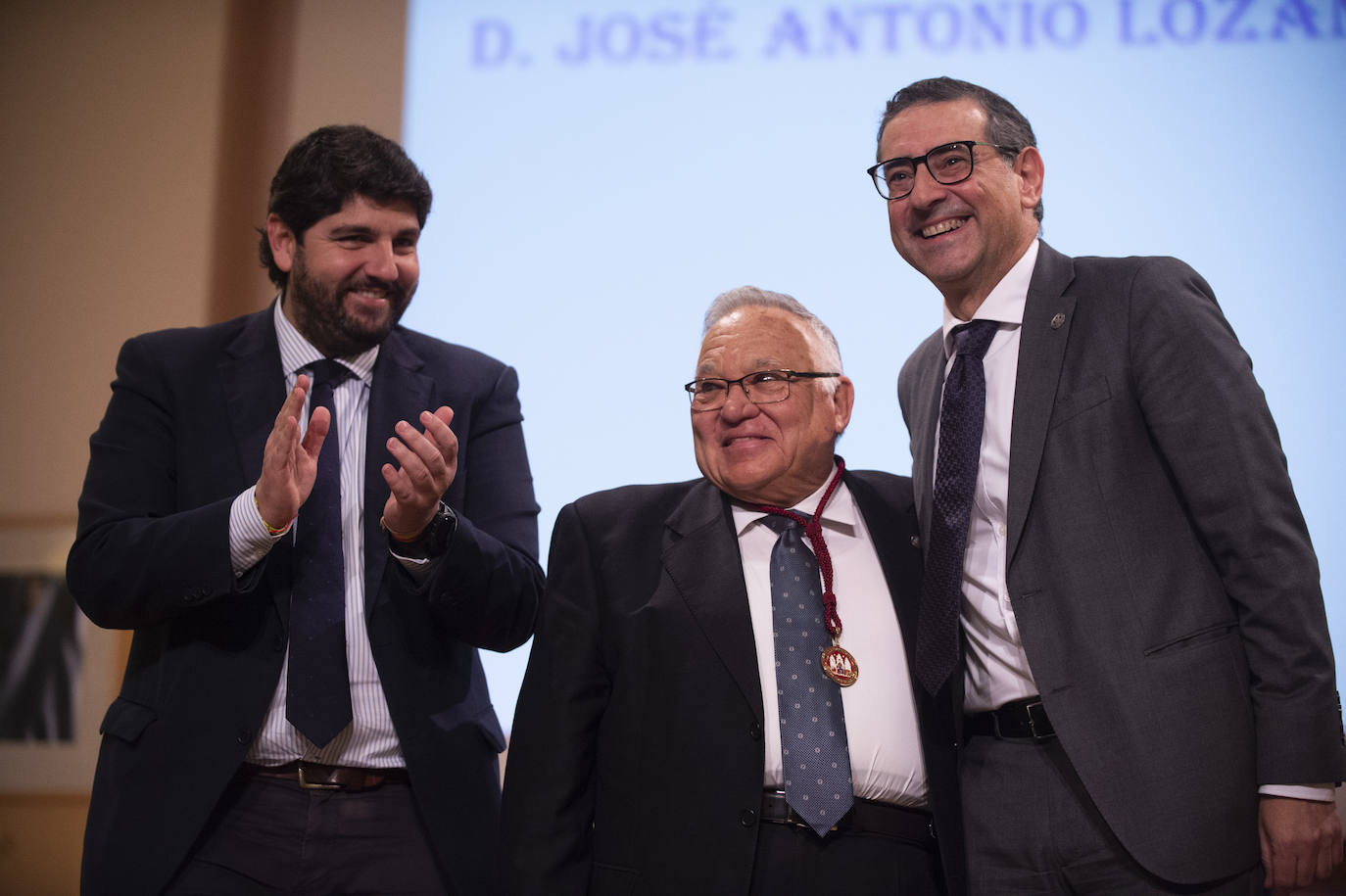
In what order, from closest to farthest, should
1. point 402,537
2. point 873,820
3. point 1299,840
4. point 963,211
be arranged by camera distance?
point 1299,840 → point 873,820 → point 402,537 → point 963,211

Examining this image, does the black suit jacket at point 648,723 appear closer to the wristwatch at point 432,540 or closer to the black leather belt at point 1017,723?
the black leather belt at point 1017,723

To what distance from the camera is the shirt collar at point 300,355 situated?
7.08 feet

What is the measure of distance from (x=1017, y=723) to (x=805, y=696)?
34 cm

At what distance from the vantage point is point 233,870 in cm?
179

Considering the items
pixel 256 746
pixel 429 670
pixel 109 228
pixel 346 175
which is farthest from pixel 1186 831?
pixel 109 228

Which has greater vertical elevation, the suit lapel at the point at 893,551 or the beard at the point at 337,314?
the beard at the point at 337,314

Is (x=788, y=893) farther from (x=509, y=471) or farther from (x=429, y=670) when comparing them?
(x=509, y=471)

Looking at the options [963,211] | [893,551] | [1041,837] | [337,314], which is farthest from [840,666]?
[337,314]

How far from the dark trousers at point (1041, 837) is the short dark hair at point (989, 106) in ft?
3.49

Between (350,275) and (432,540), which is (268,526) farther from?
(350,275)

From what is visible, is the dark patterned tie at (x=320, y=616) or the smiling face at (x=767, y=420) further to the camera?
the smiling face at (x=767, y=420)

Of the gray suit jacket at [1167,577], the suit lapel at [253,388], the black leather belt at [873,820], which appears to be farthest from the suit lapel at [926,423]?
the suit lapel at [253,388]

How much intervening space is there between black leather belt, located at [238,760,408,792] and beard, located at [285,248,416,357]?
79cm

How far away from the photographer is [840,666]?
6.00ft
